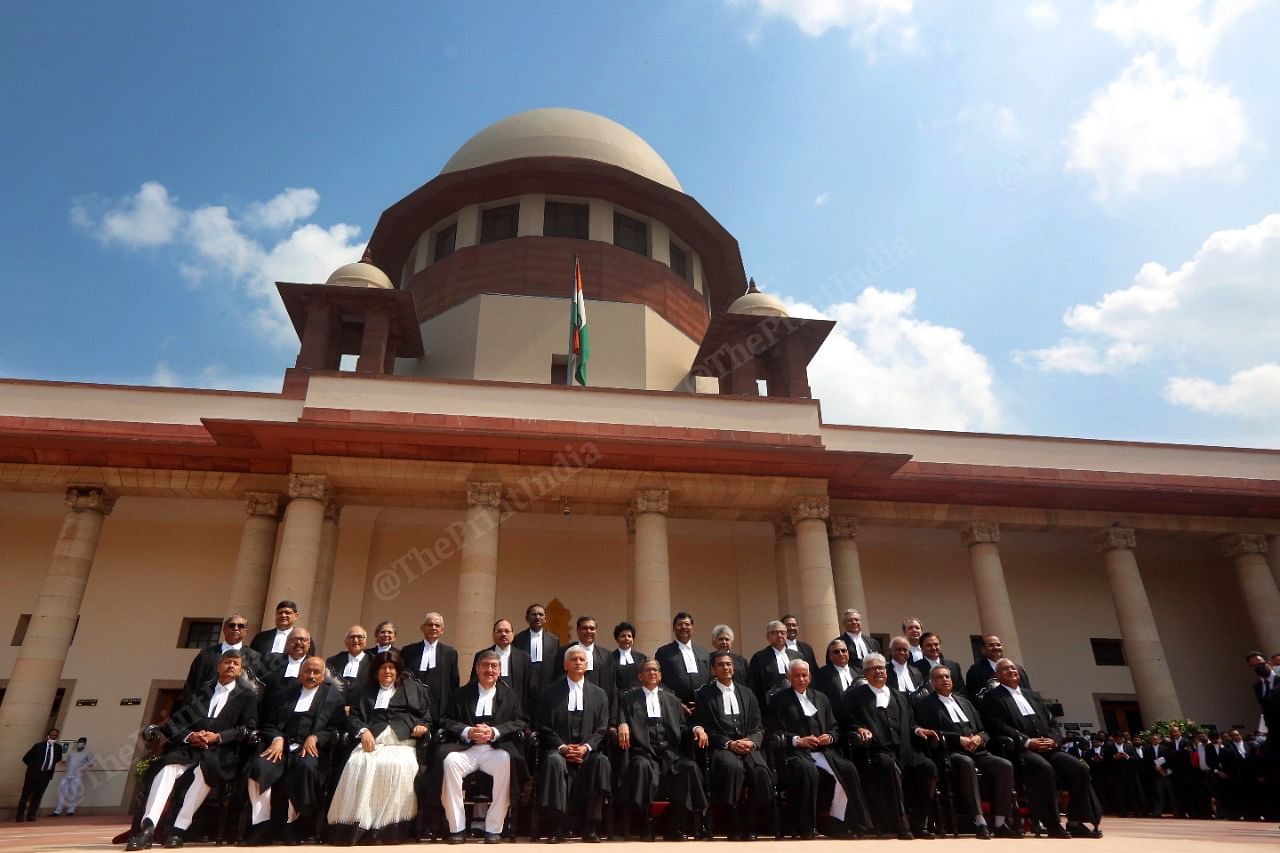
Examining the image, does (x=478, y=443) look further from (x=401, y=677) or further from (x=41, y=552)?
(x=41, y=552)

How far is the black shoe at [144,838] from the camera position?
538 centimetres

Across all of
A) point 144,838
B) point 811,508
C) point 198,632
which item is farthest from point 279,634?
point 811,508

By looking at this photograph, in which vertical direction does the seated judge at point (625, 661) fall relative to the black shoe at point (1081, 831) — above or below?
above

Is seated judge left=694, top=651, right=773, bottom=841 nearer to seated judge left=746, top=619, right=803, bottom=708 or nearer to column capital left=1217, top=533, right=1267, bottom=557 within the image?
seated judge left=746, top=619, right=803, bottom=708

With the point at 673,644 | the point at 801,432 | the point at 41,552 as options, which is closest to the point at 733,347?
the point at 801,432

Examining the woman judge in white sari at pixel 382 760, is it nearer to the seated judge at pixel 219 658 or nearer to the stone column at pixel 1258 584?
the seated judge at pixel 219 658

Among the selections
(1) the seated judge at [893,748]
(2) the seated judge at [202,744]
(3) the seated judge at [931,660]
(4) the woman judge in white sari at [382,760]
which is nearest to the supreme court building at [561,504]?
(3) the seated judge at [931,660]

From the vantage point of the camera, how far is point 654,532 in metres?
12.7

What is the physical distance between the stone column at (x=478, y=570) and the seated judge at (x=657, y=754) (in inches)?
195

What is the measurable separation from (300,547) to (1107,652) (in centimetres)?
1613

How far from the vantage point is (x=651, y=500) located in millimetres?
12969

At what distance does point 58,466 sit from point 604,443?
8801 mm

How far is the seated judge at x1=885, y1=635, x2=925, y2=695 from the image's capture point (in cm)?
799

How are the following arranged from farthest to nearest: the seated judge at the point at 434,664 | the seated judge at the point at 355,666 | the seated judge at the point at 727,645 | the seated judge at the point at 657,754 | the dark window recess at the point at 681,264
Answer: the dark window recess at the point at 681,264, the seated judge at the point at 727,645, the seated judge at the point at 434,664, the seated judge at the point at 355,666, the seated judge at the point at 657,754
